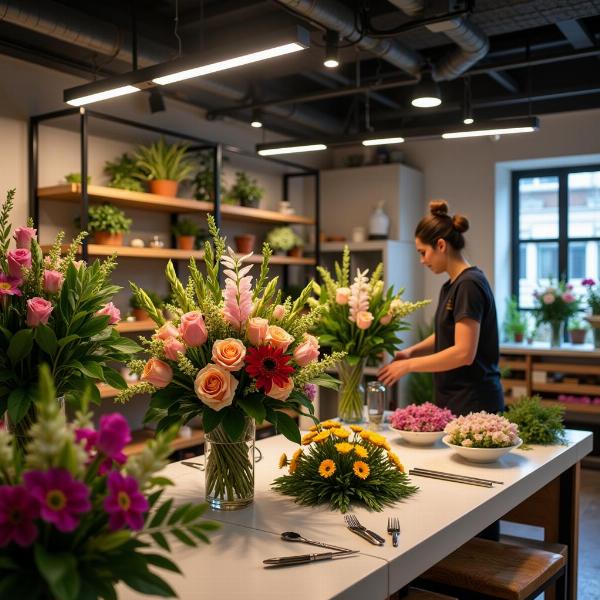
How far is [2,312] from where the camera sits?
69.7 inches

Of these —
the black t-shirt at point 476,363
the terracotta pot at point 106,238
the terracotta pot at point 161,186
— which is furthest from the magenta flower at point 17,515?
the terracotta pot at point 161,186

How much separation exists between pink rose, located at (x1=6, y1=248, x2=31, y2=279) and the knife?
90cm

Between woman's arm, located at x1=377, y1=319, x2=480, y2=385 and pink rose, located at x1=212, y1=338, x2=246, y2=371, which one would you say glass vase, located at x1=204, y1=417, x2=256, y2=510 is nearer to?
pink rose, located at x1=212, y1=338, x2=246, y2=371

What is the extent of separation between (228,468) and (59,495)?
3.10 ft

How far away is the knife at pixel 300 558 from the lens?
144cm

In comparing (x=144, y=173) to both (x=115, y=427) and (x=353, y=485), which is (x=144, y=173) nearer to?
(x=353, y=485)

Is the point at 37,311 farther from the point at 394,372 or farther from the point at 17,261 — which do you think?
the point at 394,372

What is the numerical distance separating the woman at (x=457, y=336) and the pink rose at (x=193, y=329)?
3.89 feet

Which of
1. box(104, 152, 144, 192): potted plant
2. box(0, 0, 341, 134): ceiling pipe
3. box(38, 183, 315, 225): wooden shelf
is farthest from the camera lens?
box(104, 152, 144, 192): potted plant

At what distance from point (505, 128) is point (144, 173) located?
2362 millimetres

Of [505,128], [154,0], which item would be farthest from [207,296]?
[154,0]

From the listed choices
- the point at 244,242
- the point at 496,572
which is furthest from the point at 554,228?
the point at 496,572

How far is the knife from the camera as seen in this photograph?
4.72ft

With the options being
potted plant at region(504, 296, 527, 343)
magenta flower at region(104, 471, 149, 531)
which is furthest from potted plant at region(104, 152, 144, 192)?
magenta flower at region(104, 471, 149, 531)
